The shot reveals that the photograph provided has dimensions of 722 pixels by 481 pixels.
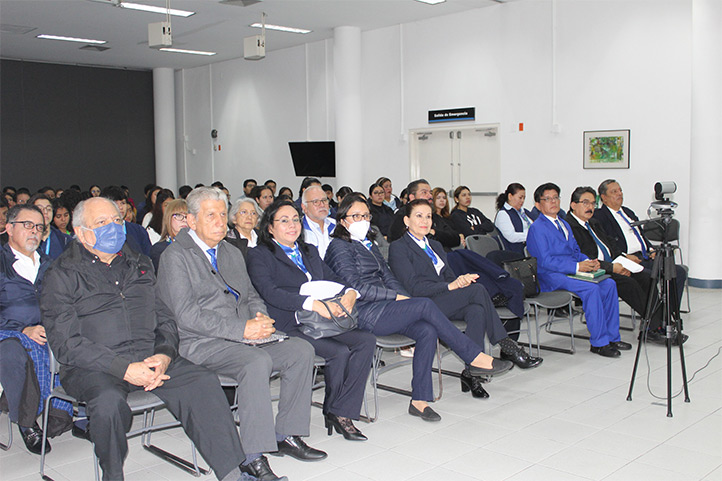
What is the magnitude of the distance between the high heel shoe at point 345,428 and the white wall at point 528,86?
673 cm

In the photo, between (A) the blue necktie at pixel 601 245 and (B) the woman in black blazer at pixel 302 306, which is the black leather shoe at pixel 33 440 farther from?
(A) the blue necktie at pixel 601 245

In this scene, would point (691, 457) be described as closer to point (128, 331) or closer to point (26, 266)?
point (128, 331)

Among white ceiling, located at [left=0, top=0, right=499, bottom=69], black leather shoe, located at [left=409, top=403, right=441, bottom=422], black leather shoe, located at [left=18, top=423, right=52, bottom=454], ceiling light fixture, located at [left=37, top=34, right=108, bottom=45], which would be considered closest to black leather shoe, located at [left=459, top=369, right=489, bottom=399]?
black leather shoe, located at [left=409, top=403, right=441, bottom=422]

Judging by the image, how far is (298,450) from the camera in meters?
3.46

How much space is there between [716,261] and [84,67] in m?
14.1

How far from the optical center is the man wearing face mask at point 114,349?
288 centimetres

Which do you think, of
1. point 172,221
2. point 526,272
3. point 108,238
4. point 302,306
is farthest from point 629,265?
point 108,238

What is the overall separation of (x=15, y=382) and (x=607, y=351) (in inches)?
165

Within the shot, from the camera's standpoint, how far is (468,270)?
Answer: 5082 millimetres

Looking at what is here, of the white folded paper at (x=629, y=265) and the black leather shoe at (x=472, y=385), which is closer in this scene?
the black leather shoe at (x=472, y=385)

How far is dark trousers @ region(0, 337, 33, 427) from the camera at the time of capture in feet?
11.2

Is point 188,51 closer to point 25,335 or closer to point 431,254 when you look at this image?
point 431,254

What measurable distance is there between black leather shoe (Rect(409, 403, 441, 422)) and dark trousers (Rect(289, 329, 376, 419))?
1.56 feet

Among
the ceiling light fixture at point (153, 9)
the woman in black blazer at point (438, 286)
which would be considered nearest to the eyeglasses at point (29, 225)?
the woman in black blazer at point (438, 286)
